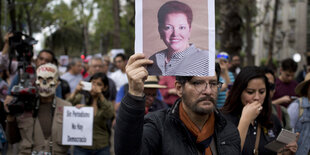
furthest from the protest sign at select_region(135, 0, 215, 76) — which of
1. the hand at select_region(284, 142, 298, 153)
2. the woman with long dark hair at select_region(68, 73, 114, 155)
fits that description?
the woman with long dark hair at select_region(68, 73, 114, 155)

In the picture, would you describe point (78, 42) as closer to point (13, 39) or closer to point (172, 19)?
point (13, 39)

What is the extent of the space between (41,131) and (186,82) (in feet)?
8.01

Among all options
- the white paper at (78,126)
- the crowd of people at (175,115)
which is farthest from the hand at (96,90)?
the white paper at (78,126)

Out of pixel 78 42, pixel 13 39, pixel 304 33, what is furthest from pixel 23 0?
pixel 78 42

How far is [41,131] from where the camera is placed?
4367 millimetres

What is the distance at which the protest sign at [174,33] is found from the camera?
2.24 meters

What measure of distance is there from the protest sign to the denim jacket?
6.95ft

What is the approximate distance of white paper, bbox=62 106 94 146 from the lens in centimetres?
463

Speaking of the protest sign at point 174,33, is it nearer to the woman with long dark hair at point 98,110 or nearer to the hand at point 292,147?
the hand at point 292,147

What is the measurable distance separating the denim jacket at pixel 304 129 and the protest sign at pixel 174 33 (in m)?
2.12

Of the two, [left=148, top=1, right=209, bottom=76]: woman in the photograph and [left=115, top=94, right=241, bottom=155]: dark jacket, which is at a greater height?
[left=148, top=1, right=209, bottom=76]: woman in the photograph

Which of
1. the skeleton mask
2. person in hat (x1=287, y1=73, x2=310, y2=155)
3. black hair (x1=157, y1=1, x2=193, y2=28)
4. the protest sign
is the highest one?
black hair (x1=157, y1=1, x2=193, y2=28)

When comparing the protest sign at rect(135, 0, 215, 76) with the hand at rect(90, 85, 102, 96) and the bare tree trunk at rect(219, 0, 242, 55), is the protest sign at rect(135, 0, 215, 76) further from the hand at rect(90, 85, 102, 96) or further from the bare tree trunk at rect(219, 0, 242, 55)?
the bare tree trunk at rect(219, 0, 242, 55)

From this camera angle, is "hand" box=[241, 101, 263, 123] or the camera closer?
"hand" box=[241, 101, 263, 123]
